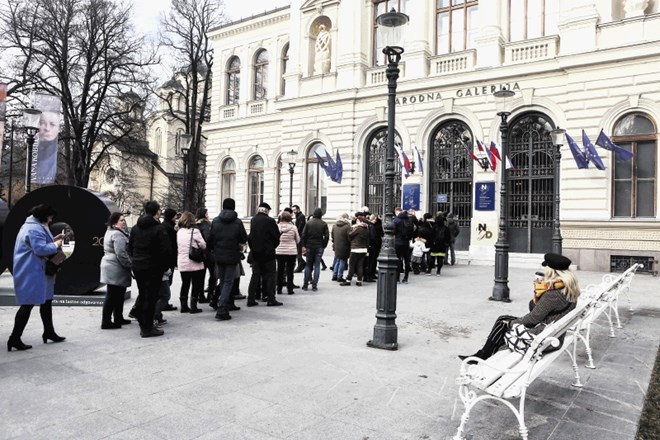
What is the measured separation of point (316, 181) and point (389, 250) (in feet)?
61.9

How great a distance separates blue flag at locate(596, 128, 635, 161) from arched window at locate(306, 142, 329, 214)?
40.7 feet

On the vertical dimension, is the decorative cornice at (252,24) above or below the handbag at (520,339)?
above

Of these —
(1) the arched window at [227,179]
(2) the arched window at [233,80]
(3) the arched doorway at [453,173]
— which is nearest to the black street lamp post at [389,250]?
(3) the arched doorway at [453,173]

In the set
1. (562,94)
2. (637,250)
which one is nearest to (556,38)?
(562,94)

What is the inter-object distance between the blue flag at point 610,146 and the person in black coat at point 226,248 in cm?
1333

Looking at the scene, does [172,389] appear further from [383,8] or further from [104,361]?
[383,8]

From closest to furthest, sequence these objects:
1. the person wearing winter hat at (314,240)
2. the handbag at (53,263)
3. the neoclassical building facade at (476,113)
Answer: the handbag at (53,263)
the person wearing winter hat at (314,240)
the neoclassical building facade at (476,113)

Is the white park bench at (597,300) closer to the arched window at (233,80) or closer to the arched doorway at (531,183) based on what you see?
the arched doorway at (531,183)

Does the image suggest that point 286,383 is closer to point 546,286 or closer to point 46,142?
point 546,286

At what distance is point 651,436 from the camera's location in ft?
13.4

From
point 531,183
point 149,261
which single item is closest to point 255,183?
point 531,183

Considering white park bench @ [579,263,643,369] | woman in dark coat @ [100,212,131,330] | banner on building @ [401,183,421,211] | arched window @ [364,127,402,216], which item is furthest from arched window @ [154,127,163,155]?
white park bench @ [579,263,643,369]

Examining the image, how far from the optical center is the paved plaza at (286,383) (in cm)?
402

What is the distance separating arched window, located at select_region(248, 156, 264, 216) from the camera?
29172mm
